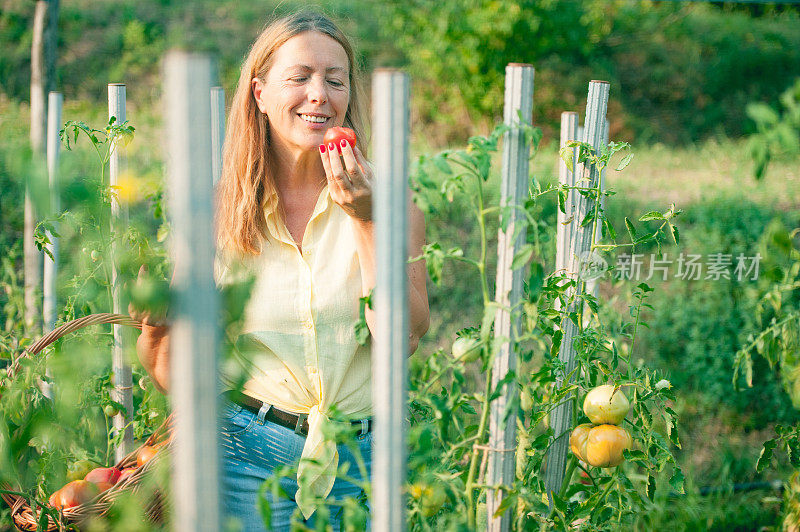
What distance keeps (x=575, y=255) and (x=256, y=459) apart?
25.1 inches

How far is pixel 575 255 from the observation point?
1152mm

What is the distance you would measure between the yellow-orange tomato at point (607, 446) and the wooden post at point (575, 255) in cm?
10

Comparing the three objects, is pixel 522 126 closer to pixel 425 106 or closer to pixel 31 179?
pixel 31 179

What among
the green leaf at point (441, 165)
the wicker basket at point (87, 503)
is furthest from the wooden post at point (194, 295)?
the wicker basket at point (87, 503)

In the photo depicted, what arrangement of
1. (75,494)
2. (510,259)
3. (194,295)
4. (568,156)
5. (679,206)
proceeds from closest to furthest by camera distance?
(194,295), (510,259), (568,156), (75,494), (679,206)

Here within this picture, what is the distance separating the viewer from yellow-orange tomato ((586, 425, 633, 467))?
1.01 meters

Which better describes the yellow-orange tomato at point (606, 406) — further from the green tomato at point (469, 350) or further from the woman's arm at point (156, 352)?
the woman's arm at point (156, 352)

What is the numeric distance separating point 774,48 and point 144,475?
9.01 meters

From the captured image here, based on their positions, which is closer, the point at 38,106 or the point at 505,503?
the point at 505,503

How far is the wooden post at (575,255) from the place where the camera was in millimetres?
1153

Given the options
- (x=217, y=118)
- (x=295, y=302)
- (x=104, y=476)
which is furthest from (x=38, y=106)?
(x=295, y=302)

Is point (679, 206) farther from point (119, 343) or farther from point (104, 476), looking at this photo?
point (104, 476)

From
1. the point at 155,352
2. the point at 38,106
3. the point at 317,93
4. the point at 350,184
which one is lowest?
the point at 155,352

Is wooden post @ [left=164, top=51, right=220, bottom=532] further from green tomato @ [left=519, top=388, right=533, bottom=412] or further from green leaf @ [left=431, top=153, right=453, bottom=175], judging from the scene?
green tomato @ [left=519, top=388, right=533, bottom=412]
